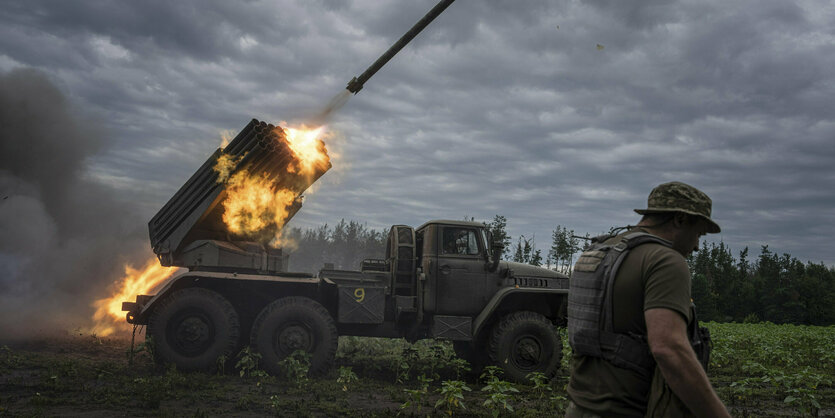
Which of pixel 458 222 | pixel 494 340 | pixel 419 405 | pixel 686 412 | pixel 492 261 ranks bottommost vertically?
pixel 419 405

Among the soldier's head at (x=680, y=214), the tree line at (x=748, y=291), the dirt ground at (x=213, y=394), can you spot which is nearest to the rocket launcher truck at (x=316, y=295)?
the dirt ground at (x=213, y=394)

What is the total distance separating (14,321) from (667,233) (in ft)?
52.0

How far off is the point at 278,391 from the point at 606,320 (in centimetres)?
669

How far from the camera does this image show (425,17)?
419 inches

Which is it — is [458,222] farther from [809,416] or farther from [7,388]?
[7,388]

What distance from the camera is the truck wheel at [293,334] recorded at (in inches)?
355

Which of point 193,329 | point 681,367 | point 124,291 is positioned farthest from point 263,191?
point 681,367

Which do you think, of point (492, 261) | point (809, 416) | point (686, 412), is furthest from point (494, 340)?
point (686, 412)

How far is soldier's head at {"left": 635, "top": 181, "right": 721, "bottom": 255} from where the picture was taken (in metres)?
2.59

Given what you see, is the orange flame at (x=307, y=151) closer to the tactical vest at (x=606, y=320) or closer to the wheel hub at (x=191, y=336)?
the wheel hub at (x=191, y=336)

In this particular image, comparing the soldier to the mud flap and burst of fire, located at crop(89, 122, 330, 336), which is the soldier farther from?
burst of fire, located at crop(89, 122, 330, 336)

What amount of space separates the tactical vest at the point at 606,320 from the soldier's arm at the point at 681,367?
24cm

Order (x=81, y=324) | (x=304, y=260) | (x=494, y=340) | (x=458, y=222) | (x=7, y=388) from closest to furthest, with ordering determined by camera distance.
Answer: (x=7, y=388) → (x=494, y=340) → (x=458, y=222) → (x=81, y=324) → (x=304, y=260)

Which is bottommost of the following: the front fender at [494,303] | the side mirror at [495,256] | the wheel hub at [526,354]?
the wheel hub at [526,354]
